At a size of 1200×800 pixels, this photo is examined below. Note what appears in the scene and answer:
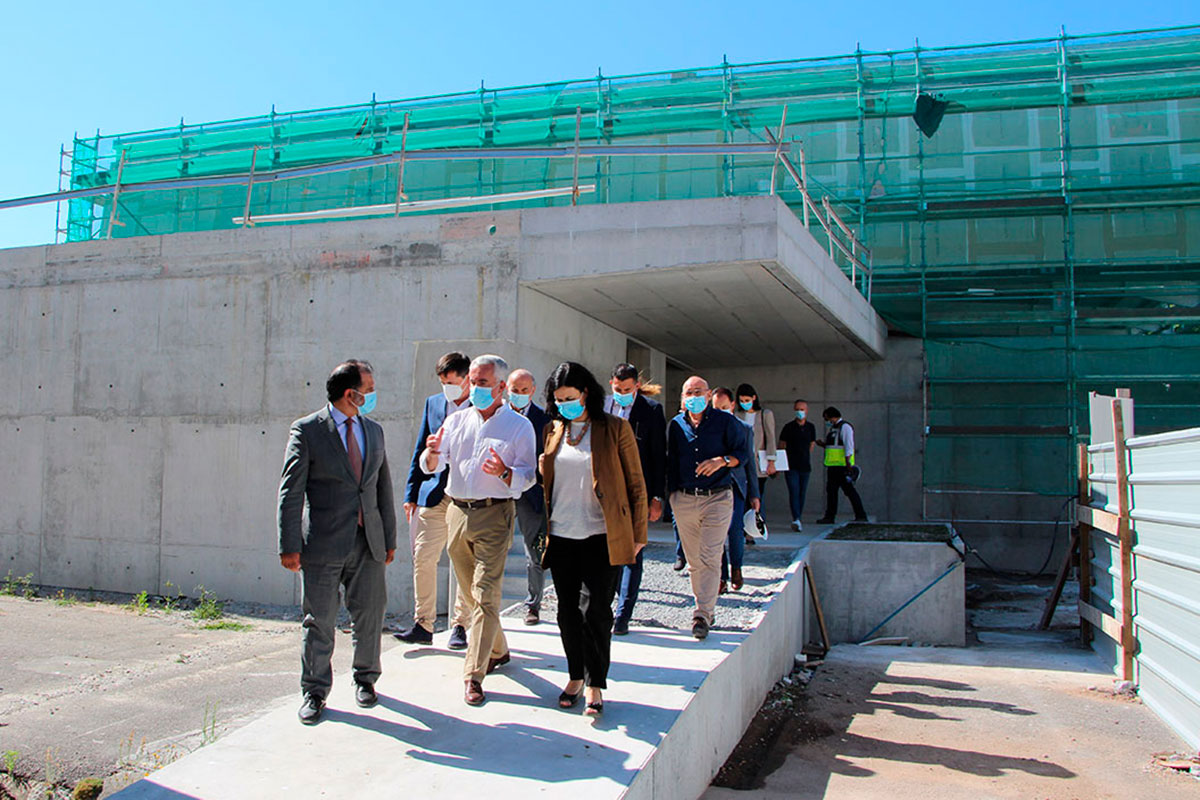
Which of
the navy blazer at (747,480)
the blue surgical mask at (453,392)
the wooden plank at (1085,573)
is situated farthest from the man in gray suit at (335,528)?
the wooden plank at (1085,573)

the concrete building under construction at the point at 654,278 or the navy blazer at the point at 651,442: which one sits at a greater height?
the concrete building under construction at the point at 654,278

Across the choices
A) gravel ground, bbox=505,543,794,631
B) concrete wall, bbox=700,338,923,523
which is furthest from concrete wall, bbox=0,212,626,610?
concrete wall, bbox=700,338,923,523

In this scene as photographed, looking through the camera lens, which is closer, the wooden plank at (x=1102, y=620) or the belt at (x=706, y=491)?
the belt at (x=706, y=491)

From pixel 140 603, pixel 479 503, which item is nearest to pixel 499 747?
pixel 479 503

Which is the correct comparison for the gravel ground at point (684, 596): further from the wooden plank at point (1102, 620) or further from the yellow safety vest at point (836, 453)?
the yellow safety vest at point (836, 453)

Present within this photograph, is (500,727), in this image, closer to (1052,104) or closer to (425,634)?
(425,634)

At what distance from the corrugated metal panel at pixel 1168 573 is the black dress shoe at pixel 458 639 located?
4.24 metres

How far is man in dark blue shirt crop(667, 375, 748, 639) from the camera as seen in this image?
5.32 m

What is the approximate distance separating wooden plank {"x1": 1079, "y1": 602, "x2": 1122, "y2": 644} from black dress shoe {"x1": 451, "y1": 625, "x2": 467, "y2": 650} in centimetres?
498

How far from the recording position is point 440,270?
843 cm

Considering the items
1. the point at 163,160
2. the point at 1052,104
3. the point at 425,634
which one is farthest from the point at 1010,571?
the point at 163,160

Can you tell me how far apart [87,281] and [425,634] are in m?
6.76

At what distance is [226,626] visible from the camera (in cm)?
772

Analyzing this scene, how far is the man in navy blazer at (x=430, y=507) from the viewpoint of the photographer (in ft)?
17.4
